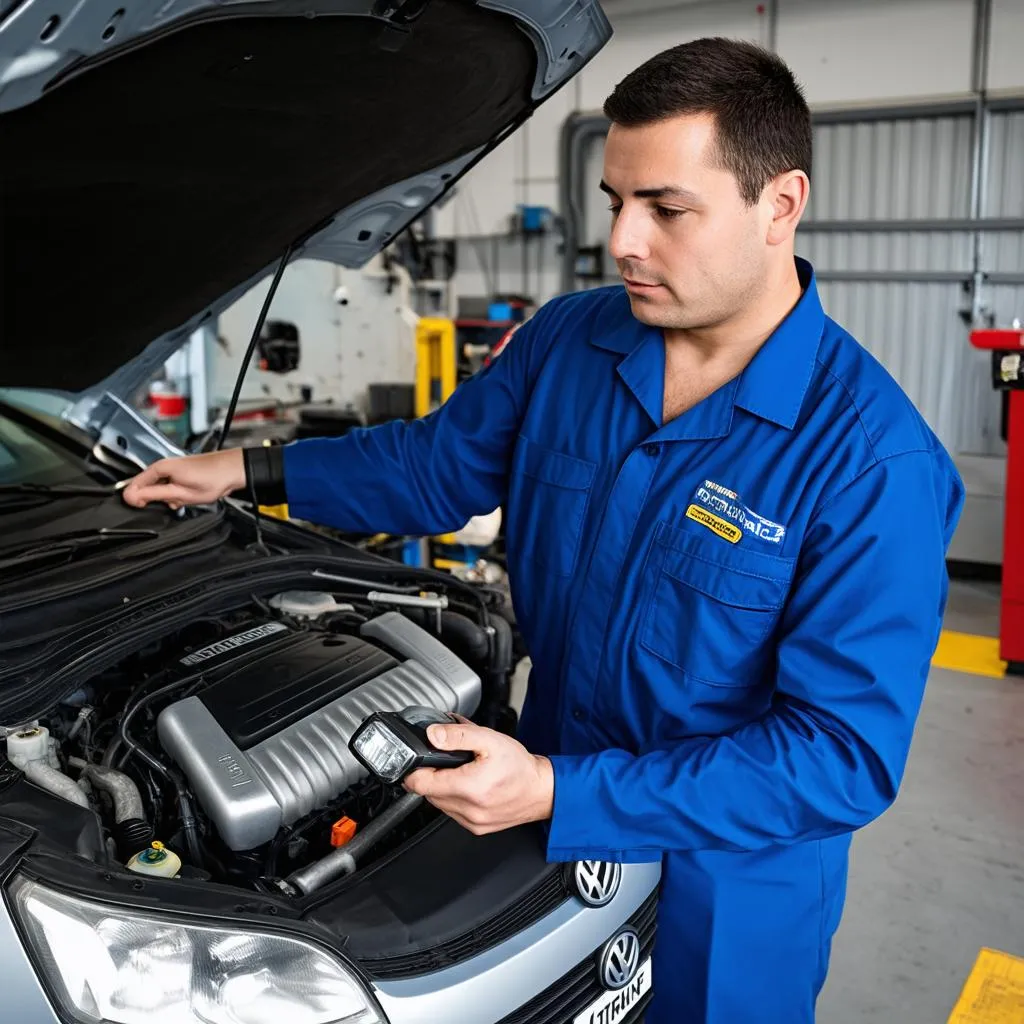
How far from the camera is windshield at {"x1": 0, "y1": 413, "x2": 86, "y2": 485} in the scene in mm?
1921

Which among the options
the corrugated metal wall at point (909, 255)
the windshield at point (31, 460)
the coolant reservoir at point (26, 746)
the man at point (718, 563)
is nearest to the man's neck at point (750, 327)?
the man at point (718, 563)

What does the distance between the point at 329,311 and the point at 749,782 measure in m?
4.80

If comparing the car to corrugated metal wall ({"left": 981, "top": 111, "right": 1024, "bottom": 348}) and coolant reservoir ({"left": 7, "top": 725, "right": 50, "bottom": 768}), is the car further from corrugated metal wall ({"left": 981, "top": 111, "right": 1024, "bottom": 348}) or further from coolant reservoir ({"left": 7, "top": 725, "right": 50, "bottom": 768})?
corrugated metal wall ({"left": 981, "top": 111, "right": 1024, "bottom": 348})

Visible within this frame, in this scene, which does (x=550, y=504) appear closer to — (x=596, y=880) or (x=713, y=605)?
(x=713, y=605)

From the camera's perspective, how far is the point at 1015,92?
→ 17.9ft

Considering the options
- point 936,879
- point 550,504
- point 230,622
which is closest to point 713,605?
point 550,504

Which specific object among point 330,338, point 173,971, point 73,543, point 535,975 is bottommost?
point 535,975

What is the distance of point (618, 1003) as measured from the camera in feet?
4.10

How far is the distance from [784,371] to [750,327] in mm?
79

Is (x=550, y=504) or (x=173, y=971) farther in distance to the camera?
(x=550, y=504)

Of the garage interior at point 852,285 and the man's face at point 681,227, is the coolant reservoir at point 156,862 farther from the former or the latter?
the garage interior at point 852,285

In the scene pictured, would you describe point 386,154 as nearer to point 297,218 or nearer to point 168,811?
point 297,218

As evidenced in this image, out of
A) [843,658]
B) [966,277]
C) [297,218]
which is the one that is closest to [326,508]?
[297,218]

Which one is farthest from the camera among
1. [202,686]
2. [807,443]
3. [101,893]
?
[202,686]
